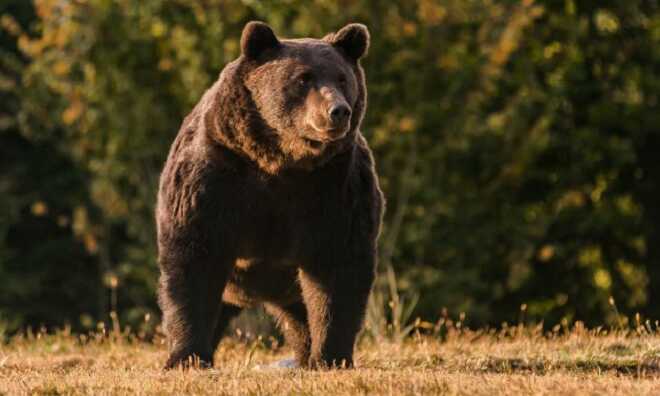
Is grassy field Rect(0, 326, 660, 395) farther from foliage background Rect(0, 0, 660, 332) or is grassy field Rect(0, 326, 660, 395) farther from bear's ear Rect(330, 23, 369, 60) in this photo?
foliage background Rect(0, 0, 660, 332)

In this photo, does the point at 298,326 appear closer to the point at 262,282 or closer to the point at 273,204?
the point at 262,282

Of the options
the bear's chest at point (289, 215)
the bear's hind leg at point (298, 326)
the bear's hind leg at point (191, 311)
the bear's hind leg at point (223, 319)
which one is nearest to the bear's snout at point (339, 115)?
the bear's chest at point (289, 215)

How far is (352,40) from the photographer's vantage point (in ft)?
24.9

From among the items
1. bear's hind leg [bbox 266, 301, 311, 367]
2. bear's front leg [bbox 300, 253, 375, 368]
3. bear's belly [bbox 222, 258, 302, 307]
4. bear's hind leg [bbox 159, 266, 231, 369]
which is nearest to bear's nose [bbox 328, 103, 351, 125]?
bear's front leg [bbox 300, 253, 375, 368]

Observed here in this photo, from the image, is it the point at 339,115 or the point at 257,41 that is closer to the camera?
the point at 339,115

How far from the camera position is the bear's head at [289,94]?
7.14 m

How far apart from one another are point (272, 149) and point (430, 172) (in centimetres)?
1194

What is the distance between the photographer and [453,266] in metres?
19.8

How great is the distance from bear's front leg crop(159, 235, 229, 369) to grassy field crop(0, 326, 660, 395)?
0.21m

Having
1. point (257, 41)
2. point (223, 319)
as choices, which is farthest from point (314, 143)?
point (223, 319)

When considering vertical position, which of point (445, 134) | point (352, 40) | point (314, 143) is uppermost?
point (352, 40)

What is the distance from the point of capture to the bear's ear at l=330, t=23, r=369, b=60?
7.55 meters

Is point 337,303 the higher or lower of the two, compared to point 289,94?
lower

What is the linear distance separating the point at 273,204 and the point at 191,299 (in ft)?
2.41
